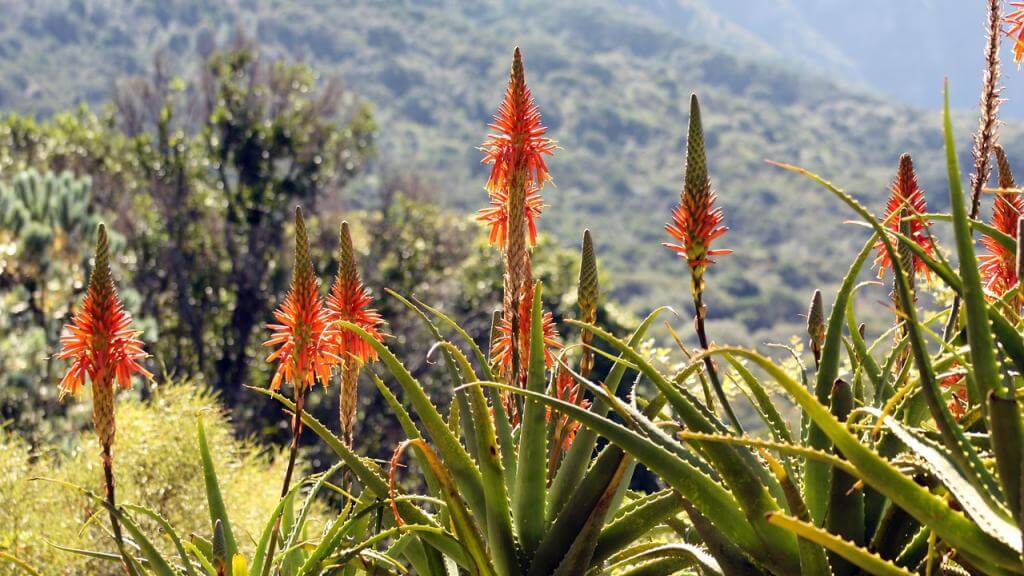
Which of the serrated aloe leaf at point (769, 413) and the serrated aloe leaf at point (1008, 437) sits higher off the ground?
the serrated aloe leaf at point (1008, 437)

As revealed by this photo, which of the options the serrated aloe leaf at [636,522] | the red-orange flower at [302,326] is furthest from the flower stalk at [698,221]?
the red-orange flower at [302,326]

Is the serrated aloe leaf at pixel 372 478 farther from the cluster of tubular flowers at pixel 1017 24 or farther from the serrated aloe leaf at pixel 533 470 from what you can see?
the cluster of tubular flowers at pixel 1017 24

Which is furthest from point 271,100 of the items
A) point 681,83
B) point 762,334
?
point 681,83

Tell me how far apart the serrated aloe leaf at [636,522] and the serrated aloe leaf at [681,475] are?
0.85 ft

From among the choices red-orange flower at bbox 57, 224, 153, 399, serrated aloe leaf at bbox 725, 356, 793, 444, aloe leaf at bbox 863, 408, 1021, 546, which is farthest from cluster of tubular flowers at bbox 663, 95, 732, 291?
red-orange flower at bbox 57, 224, 153, 399

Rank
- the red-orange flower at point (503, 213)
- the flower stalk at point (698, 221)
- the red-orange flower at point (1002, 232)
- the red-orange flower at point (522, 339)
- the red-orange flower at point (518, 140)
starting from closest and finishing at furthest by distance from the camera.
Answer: the flower stalk at point (698, 221)
the red-orange flower at point (1002, 232)
the red-orange flower at point (522, 339)
the red-orange flower at point (518, 140)
the red-orange flower at point (503, 213)

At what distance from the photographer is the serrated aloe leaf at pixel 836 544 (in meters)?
1.74

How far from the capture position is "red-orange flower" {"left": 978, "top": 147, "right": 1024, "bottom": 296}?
257cm

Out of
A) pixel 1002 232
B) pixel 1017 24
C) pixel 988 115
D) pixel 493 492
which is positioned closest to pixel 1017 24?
pixel 1017 24

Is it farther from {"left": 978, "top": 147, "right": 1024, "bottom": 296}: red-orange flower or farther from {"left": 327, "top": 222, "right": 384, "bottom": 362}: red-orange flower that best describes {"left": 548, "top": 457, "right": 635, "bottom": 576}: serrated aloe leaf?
{"left": 978, "top": 147, "right": 1024, "bottom": 296}: red-orange flower

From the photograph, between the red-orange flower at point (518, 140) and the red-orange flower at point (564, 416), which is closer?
the red-orange flower at point (564, 416)

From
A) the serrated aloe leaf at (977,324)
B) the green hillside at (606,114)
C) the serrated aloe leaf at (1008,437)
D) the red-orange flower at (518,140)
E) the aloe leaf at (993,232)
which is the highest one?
A: the green hillside at (606,114)

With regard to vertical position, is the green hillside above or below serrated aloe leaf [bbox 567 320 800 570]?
above

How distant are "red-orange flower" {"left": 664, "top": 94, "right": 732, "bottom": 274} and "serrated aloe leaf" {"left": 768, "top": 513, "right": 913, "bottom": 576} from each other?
0.76m
